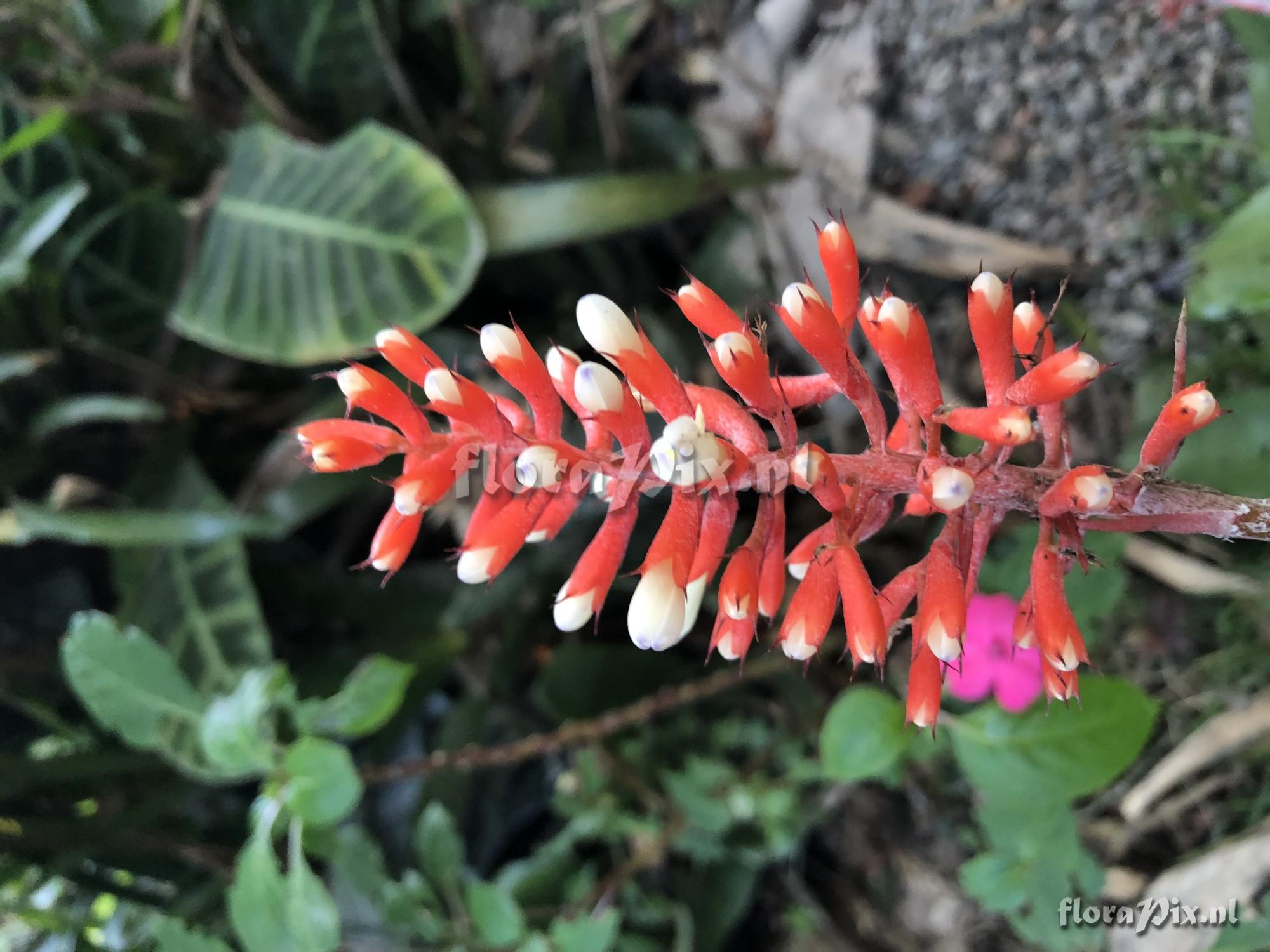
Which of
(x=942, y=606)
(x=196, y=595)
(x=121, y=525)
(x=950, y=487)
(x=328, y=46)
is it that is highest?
(x=328, y=46)

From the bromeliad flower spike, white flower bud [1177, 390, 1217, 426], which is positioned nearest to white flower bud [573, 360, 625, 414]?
the bromeliad flower spike

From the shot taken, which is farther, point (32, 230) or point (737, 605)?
point (32, 230)

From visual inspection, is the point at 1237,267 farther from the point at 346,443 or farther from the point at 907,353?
the point at 346,443

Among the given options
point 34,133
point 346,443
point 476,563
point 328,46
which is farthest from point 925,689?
point 328,46

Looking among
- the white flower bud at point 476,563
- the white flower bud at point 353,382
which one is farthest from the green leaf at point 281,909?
the white flower bud at point 353,382

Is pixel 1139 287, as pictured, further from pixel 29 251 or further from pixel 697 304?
pixel 29 251

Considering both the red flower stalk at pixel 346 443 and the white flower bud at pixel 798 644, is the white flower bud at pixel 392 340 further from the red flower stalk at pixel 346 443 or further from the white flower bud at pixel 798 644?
the white flower bud at pixel 798 644

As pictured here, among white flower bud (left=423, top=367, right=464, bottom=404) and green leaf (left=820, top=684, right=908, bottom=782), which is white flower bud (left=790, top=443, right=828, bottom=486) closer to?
white flower bud (left=423, top=367, right=464, bottom=404)
